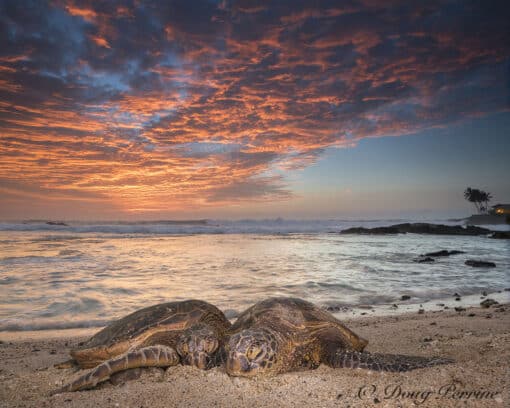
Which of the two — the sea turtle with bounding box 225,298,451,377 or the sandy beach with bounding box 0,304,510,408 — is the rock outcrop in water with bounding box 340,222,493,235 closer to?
the sea turtle with bounding box 225,298,451,377

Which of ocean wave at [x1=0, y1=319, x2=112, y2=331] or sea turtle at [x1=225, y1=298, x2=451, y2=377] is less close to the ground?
sea turtle at [x1=225, y1=298, x2=451, y2=377]

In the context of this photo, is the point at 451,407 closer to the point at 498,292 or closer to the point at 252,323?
the point at 252,323

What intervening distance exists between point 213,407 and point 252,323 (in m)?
1.22

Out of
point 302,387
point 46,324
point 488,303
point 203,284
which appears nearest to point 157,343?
point 302,387

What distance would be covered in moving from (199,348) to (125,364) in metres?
0.85

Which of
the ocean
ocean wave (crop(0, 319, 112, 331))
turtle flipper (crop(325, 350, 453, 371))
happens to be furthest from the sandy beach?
the ocean

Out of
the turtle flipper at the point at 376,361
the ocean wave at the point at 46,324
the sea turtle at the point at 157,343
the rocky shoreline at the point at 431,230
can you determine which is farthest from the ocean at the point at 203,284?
the rocky shoreline at the point at 431,230

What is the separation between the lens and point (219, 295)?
29.8ft

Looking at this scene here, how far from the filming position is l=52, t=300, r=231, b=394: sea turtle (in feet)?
11.9

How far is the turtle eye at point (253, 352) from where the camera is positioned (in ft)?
10.8

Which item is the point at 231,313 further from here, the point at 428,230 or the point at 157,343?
the point at 428,230

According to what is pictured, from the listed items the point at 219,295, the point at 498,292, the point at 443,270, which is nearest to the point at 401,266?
the point at 443,270

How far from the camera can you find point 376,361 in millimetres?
3576

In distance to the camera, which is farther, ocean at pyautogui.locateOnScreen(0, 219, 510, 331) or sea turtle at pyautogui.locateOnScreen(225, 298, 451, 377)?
ocean at pyautogui.locateOnScreen(0, 219, 510, 331)
